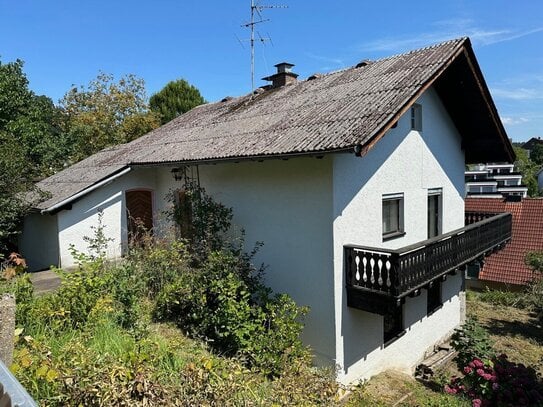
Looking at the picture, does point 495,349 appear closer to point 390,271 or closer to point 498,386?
point 498,386

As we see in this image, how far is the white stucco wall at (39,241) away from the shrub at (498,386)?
11782mm

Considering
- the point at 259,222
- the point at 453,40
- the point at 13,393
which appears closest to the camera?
the point at 13,393

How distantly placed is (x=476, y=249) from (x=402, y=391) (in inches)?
189

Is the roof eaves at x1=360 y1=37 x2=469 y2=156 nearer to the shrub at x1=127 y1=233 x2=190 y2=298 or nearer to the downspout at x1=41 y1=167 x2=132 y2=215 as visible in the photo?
the shrub at x1=127 y1=233 x2=190 y2=298

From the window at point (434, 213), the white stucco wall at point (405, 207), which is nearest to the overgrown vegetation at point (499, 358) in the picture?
the white stucco wall at point (405, 207)

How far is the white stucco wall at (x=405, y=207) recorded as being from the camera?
332 inches

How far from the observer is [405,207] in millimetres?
10602

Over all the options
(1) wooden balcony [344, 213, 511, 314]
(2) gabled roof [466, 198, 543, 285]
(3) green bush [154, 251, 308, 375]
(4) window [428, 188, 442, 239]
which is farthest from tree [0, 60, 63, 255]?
(2) gabled roof [466, 198, 543, 285]

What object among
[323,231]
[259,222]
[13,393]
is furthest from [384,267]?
[13,393]

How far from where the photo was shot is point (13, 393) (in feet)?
5.06

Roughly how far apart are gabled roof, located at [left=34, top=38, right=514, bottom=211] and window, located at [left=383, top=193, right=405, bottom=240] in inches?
105

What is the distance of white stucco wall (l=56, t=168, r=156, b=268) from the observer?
467 inches

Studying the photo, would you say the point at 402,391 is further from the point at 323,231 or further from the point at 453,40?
the point at 453,40

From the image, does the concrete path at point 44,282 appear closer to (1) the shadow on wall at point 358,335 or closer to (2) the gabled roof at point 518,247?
(1) the shadow on wall at point 358,335
